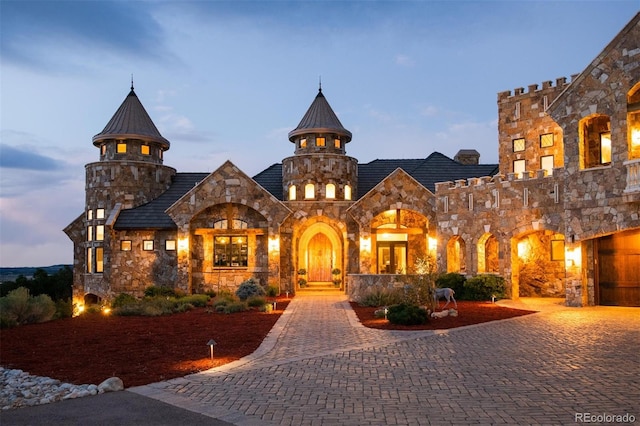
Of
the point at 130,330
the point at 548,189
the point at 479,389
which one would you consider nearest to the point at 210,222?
the point at 130,330

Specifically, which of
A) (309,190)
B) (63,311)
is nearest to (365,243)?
(309,190)

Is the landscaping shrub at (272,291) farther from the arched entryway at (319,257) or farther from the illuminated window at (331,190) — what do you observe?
the illuminated window at (331,190)

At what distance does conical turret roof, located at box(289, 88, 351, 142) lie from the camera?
34.8m

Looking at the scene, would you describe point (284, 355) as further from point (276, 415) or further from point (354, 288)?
point (354, 288)

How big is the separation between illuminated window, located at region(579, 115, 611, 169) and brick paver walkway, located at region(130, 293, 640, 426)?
29.2ft

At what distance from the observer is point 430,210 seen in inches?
1252

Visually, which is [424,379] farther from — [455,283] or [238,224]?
[238,224]

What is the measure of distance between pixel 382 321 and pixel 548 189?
11016 millimetres

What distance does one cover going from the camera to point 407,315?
17312 millimetres

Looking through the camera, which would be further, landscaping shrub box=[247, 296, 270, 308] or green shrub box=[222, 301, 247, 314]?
landscaping shrub box=[247, 296, 270, 308]

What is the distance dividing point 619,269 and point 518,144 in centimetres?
973

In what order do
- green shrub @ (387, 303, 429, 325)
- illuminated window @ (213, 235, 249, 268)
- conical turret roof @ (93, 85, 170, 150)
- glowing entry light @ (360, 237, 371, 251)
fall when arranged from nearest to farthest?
green shrub @ (387, 303, 429, 325), glowing entry light @ (360, 237, 371, 251), illuminated window @ (213, 235, 249, 268), conical turret roof @ (93, 85, 170, 150)

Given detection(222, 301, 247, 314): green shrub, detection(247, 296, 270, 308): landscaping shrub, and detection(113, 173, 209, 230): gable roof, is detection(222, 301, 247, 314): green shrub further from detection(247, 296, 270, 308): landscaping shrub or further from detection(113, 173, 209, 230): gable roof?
detection(113, 173, 209, 230): gable roof

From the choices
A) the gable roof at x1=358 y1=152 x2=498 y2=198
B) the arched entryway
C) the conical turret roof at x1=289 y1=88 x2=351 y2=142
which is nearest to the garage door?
the gable roof at x1=358 y1=152 x2=498 y2=198
